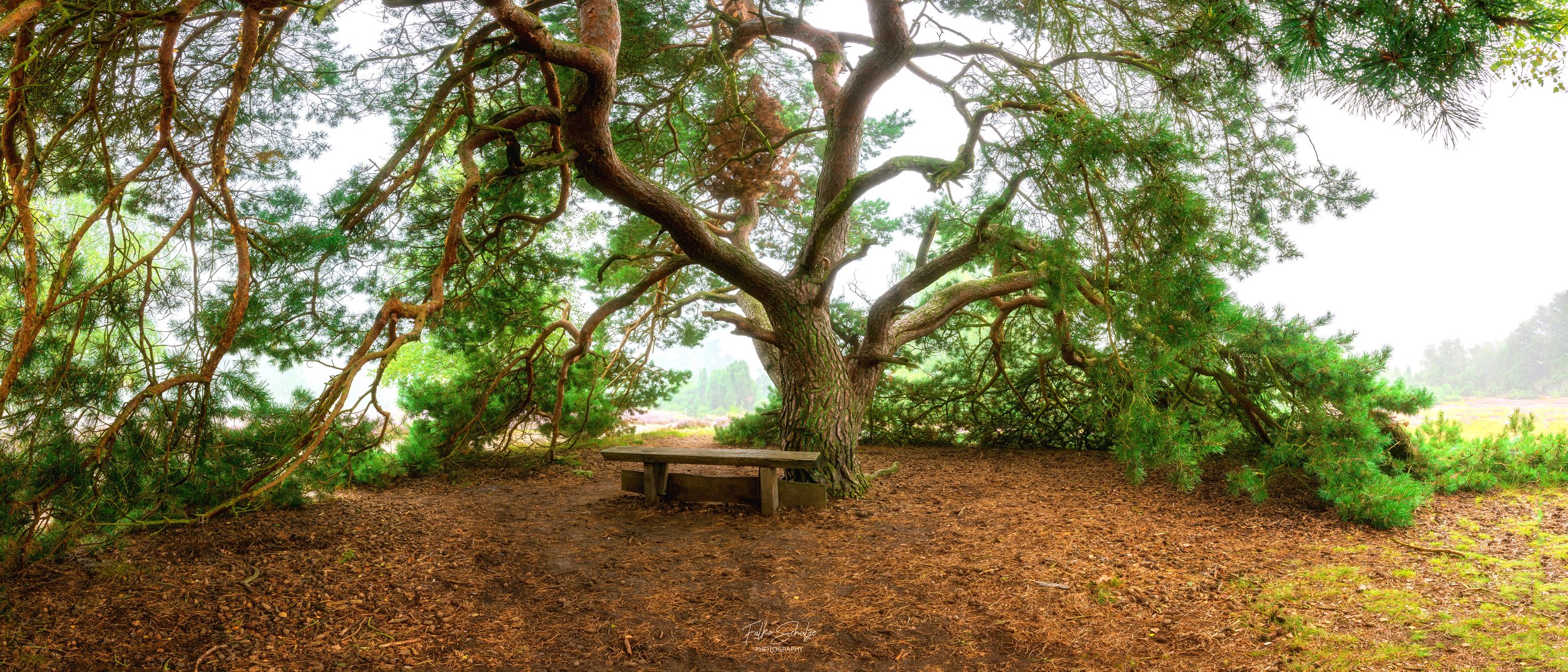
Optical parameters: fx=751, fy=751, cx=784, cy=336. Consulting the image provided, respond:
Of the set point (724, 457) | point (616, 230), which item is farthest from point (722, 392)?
point (724, 457)

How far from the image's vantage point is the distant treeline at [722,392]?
66.2 feet

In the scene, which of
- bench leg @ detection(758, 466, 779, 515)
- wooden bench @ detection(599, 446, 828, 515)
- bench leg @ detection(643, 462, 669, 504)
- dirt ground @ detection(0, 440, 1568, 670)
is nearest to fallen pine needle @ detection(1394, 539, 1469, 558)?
dirt ground @ detection(0, 440, 1568, 670)

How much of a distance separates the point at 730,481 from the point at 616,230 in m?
3.49

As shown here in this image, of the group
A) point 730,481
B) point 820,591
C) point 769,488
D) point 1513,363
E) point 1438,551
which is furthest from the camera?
point 1513,363

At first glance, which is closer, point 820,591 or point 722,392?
point 820,591

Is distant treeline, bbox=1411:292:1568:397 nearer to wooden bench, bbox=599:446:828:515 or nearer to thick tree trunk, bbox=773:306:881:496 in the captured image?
thick tree trunk, bbox=773:306:881:496

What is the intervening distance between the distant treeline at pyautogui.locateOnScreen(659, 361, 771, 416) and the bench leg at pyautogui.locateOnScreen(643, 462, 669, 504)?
13568 mm

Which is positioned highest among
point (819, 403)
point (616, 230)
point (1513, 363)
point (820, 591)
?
point (616, 230)

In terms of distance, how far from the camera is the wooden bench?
5.14m

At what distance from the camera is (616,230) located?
7773 mm

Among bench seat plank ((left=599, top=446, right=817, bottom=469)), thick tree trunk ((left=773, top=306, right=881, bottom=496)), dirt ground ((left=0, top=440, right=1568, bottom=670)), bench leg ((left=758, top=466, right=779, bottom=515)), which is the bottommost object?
dirt ground ((left=0, top=440, right=1568, bottom=670))

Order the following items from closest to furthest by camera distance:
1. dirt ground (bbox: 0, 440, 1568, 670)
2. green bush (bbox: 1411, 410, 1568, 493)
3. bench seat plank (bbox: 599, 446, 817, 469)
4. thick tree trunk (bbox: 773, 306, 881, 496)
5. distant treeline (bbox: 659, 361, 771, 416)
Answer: dirt ground (bbox: 0, 440, 1568, 670), bench seat plank (bbox: 599, 446, 817, 469), green bush (bbox: 1411, 410, 1568, 493), thick tree trunk (bbox: 773, 306, 881, 496), distant treeline (bbox: 659, 361, 771, 416)

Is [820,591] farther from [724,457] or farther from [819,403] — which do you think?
[819,403]

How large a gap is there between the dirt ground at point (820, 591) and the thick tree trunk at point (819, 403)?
0.42 metres
